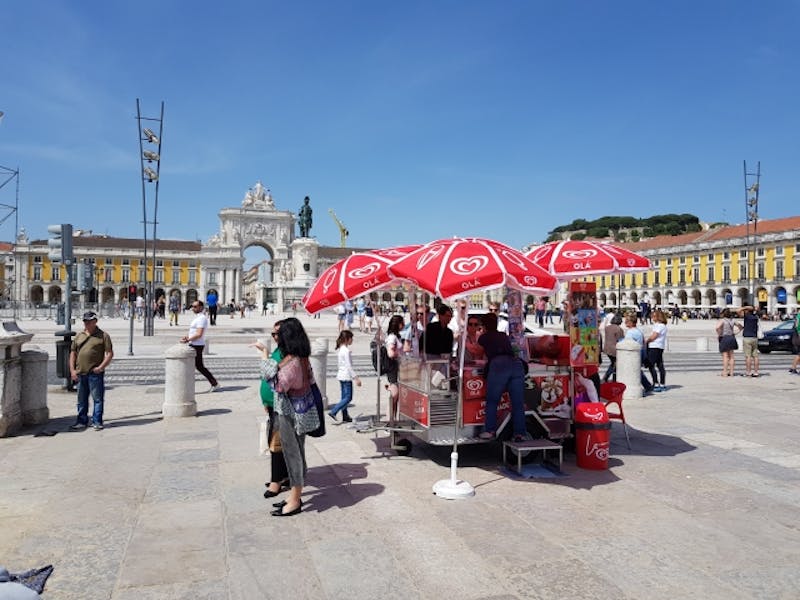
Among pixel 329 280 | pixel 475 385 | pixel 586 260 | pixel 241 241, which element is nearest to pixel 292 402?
pixel 329 280

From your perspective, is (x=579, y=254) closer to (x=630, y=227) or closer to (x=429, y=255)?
(x=429, y=255)

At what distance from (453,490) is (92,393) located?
202 inches

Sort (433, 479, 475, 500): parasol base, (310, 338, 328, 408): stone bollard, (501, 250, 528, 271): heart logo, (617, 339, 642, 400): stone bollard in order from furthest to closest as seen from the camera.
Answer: (617, 339, 642, 400): stone bollard, (310, 338, 328, 408): stone bollard, (501, 250, 528, 271): heart logo, (433, 479, 475, 500): parasol base

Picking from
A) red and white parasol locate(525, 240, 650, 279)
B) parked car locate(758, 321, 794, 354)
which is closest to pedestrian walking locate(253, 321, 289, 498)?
red and white parasol locate(525, 240, 650, 279)

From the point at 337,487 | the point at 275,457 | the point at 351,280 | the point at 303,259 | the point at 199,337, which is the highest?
the point at 303,259

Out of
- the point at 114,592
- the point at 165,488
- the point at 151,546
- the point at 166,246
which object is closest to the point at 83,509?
the point at 165,488

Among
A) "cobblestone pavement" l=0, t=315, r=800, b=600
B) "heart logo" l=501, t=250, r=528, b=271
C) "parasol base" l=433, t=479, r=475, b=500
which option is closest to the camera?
"cobblestone pavement" l=0, t=315, r=800, b=600

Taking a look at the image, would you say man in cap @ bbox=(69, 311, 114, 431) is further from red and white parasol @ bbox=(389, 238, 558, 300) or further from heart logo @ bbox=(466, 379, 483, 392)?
heart logo @ bbox=(466, 379, 483, 392)

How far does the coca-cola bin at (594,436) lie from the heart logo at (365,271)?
2.53 metres

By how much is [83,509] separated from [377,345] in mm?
3413

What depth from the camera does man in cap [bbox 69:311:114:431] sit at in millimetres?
7566

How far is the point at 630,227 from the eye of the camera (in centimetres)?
14288

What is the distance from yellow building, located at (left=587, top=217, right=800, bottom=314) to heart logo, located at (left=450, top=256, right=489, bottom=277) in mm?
65378

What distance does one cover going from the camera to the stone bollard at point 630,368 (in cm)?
1049
